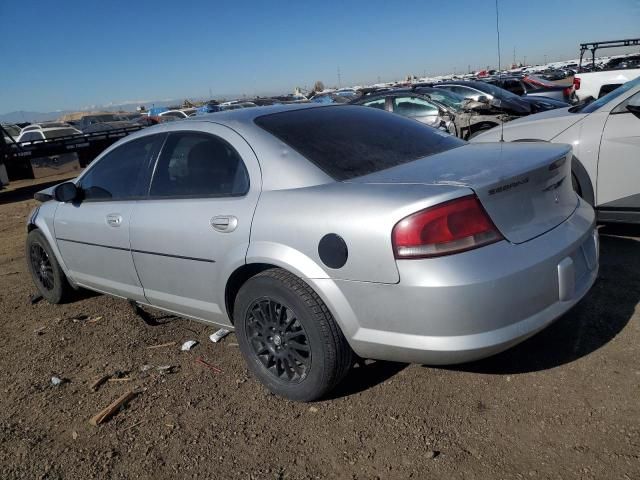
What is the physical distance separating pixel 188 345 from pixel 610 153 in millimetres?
3826

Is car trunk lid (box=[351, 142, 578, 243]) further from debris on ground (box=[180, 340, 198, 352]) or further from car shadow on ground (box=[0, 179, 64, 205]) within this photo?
car shadow on ground (box=[0, 179, 64, 205])

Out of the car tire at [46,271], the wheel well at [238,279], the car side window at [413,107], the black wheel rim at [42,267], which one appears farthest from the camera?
the car side window at [413,107]

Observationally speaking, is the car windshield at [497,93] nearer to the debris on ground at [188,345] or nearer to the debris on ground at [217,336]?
the debris on ground at [217,336]

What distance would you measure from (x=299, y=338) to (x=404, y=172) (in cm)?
103

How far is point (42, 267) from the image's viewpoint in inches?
194

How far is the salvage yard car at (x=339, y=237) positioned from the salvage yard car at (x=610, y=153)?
71.5 inches

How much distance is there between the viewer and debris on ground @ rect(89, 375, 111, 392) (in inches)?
132

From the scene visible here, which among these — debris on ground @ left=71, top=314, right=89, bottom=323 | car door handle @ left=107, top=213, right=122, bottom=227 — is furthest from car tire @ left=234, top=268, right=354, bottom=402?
debris on ground @ left=71, top=314, right=89, bottom=323

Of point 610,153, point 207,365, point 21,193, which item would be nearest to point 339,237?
point 207,365

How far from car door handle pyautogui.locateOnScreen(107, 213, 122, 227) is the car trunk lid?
1.81 m

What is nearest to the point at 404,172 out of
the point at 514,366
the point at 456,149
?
the point at 456,149

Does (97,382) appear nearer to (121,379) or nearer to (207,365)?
(121,379)

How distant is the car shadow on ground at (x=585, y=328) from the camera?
3084 mm

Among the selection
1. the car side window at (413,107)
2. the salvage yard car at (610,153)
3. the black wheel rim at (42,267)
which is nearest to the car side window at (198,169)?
the black wheel rim at (42,267)
